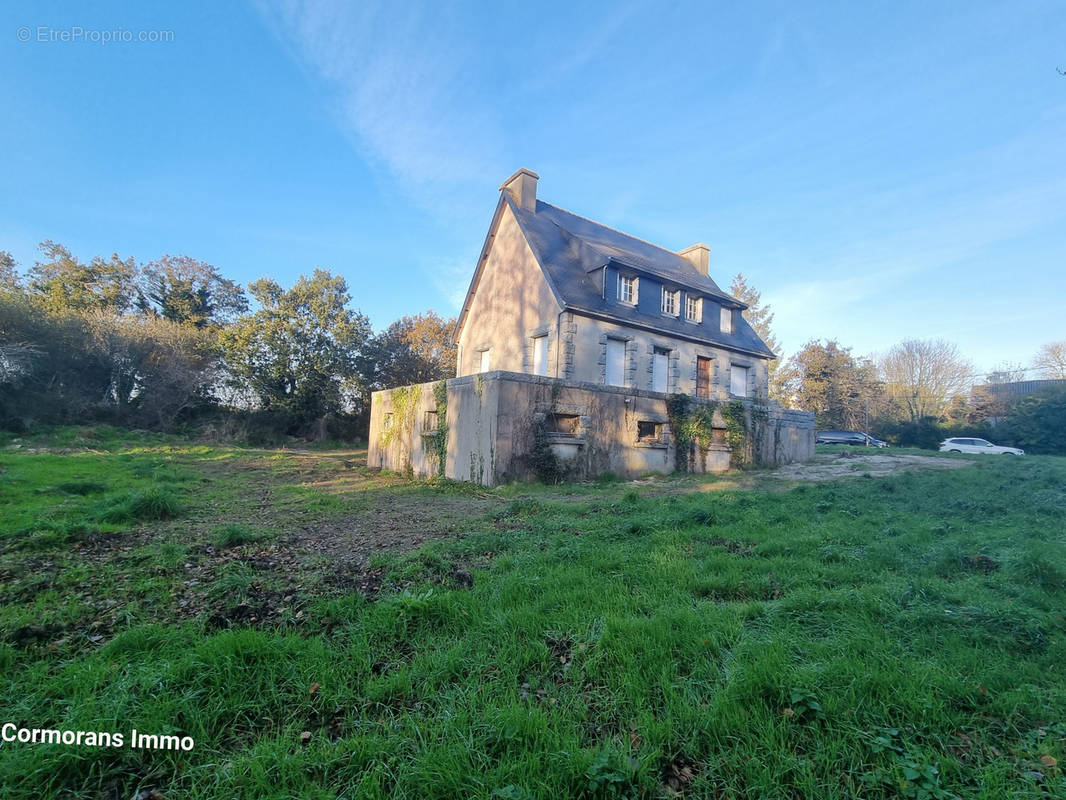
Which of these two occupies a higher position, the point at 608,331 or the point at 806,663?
the point at 608,331

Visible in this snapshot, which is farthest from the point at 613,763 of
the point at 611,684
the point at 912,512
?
the point at 912,512

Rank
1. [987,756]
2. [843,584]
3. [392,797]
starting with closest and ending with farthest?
1. [392,797]
2. [987,756]
3. [843,584]

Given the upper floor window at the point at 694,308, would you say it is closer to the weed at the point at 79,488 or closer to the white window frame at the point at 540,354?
the white window frame at the point at 540,354

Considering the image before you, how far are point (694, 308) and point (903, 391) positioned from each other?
23.7m

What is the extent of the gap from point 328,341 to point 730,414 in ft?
68.8

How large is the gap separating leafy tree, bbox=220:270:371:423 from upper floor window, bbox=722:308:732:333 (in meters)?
19.4

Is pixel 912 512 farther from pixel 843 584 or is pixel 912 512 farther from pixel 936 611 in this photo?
pixel 936 611

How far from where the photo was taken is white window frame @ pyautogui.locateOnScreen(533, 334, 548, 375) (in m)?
16.3

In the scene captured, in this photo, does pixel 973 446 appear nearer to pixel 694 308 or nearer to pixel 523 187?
pixel 694 308

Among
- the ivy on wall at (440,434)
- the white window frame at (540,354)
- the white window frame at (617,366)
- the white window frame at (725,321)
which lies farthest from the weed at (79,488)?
the white window frame at (725,321)

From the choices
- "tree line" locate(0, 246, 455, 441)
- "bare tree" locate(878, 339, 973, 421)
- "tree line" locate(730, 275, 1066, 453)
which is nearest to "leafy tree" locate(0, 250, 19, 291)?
"tree line" locate(0, 246, 455, 441)

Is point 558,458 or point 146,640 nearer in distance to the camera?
point 146,640

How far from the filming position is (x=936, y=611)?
9.69ft

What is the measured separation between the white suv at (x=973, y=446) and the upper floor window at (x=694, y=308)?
16.9 meters
